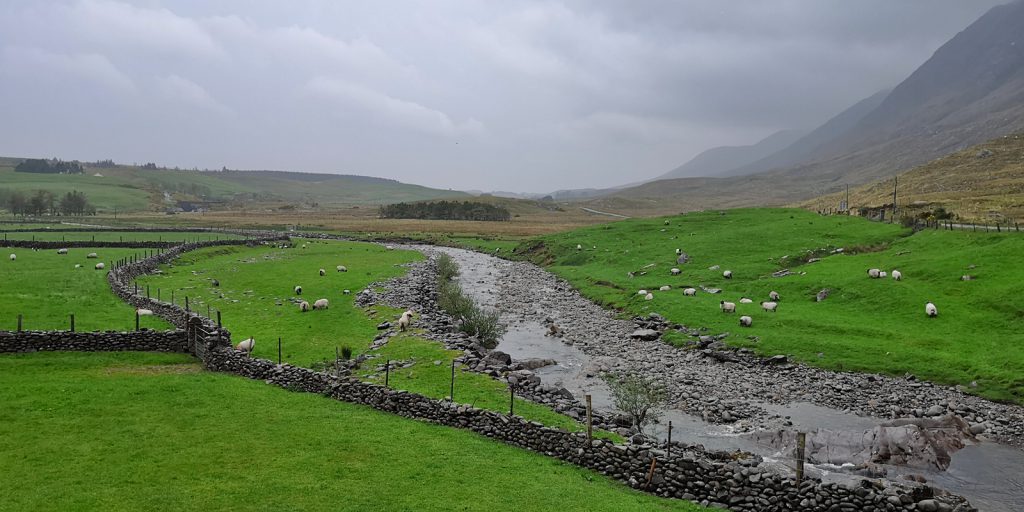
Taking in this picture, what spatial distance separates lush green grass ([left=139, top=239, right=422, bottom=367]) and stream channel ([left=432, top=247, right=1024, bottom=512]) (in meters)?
12.0

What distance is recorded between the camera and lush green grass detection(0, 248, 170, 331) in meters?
36.3

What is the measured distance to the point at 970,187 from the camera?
405 ft

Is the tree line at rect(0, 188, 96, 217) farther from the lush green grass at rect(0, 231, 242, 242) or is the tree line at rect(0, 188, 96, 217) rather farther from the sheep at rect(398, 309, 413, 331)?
the sheep at rect(398, 309, 413, 331)

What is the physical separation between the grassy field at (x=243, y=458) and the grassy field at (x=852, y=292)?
23427 millimetres

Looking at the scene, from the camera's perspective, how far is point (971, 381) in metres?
31.1

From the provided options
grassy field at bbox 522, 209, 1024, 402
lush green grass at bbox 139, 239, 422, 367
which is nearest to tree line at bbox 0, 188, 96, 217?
lush green grass at bbox 139, 239, 422, 367

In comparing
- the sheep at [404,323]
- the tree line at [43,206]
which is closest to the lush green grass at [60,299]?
the sheep at [404,323]

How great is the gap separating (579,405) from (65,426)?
67.4 feet

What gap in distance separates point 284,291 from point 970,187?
135967mm

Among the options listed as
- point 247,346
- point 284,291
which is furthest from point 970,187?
point 247,346

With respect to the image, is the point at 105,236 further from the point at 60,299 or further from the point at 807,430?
the point at 807,430

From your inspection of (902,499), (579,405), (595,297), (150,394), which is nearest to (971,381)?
(902,499)

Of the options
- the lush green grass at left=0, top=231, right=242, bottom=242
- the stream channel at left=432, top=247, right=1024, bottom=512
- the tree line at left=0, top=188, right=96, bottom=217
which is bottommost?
the stream channel at left=432, top=247, right=1024, bottom=512

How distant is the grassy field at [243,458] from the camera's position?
17.1 m
